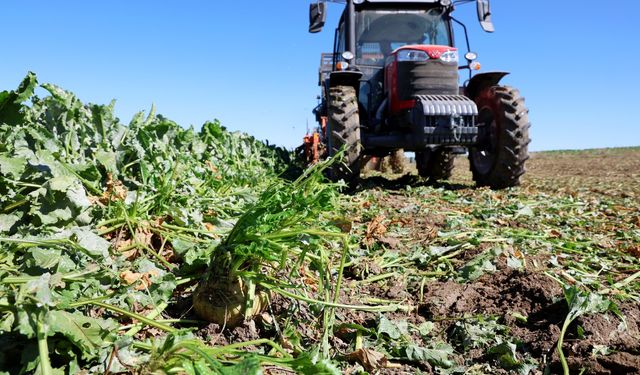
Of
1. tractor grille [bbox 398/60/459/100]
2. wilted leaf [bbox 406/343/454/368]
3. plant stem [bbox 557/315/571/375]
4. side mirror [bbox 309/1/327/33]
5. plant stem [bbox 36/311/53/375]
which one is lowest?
wilted leaf [bbox 406/343/454/368]

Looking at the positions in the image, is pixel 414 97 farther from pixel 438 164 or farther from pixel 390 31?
pixel 438 164

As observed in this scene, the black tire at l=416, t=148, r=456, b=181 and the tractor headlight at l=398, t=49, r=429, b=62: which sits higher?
the tractor headlight at l=398, t=49, r=429, b=62

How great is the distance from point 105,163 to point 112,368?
1578 millimetres

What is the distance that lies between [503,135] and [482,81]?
1.04 m

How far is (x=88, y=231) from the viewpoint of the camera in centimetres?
209

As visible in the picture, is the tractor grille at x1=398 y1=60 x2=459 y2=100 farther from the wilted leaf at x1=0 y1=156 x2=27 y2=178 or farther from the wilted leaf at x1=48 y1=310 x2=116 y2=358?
the wilted leaf at x1=48 y1=310 x2=116 y2=358

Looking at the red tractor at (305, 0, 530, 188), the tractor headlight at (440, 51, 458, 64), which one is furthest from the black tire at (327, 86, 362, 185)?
the tractor headlight at (440, 51, 458, 64)

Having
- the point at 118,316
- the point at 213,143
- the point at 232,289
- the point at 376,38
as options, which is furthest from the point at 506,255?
the point at 376,38

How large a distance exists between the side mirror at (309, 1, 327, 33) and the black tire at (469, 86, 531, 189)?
7.50ft

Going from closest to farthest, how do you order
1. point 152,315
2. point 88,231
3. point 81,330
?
point 81,330 → point 152,315 → point 88,231

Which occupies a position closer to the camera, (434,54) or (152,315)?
(152,315)

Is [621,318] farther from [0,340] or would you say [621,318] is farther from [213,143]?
[213,143]

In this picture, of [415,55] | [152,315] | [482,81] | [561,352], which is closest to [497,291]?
[561,352]

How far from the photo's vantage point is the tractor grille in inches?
254
